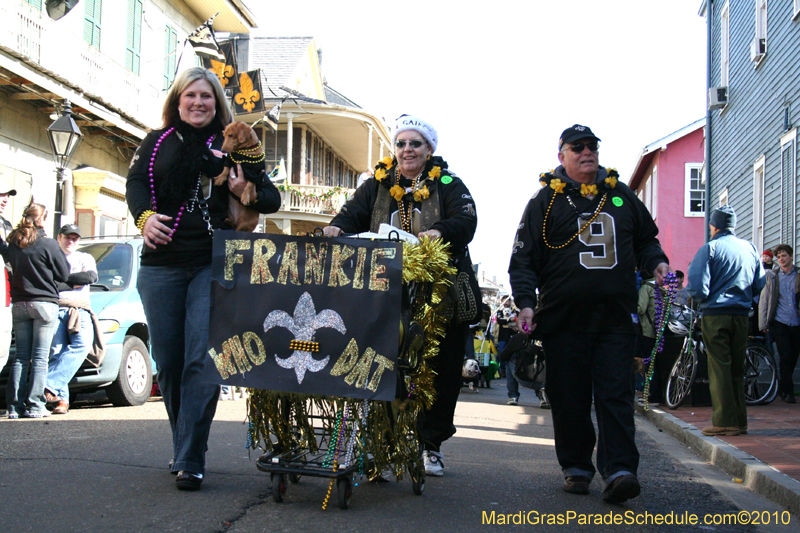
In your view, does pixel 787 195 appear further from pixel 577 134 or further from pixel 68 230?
pixel 68 230

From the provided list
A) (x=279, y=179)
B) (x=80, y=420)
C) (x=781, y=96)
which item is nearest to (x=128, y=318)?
(x=80, y=420)

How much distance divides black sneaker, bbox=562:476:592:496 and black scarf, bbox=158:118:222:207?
A: 2.55 metres

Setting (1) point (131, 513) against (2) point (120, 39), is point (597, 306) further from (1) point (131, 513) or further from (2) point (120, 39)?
(2) point (120, 39)

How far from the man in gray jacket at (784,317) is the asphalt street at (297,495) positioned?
5.30 m

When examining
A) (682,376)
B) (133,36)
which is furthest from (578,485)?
(133,36)

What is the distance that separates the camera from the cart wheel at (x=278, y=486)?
158 inches

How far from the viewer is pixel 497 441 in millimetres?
7531

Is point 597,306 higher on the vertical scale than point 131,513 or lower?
higher

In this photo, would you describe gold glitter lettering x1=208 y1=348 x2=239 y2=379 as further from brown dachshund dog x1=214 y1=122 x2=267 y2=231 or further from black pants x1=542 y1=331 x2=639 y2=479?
black pants x1=542 y1=331 x2=639 y2=479

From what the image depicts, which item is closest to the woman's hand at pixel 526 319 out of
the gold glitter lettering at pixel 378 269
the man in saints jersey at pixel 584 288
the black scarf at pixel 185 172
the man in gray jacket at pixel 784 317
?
the man in saints jersey at pixel 584 288

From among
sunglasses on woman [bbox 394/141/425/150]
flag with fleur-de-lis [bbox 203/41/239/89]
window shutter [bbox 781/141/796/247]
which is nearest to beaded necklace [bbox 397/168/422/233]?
sunglasses on woman [bbox 394/141/425/150]

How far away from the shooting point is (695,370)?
1048 centimetres

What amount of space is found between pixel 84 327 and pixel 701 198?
2887cm

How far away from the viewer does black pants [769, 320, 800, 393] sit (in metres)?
11.4
